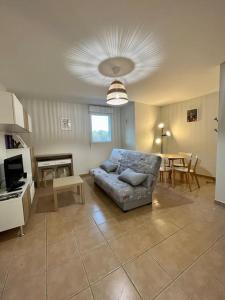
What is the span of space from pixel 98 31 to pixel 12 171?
236 centimetres

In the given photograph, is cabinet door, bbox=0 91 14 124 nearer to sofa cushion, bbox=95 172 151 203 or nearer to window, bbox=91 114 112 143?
sofa cushion, bbox=95 172 151 203

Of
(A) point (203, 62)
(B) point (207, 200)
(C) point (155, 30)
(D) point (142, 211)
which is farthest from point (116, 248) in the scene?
(A) point (203, 62)

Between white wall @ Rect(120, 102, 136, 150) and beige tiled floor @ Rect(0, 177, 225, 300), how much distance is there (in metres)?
2.76

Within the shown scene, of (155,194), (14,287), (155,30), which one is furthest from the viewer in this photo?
(155,194)

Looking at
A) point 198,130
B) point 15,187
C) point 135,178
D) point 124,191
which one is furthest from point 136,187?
point 198,130

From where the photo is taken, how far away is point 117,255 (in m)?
1.48

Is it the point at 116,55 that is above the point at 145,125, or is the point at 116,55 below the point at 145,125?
above

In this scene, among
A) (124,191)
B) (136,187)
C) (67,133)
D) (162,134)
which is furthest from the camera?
(162,134)

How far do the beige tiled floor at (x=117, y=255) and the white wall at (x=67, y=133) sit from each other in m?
2.24

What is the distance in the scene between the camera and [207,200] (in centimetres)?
265

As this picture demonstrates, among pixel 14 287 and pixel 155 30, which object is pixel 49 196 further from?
pixel 155 30

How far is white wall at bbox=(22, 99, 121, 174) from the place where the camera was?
12.9 feet

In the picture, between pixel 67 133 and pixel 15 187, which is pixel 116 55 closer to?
pixel 15 187

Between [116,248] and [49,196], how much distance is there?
2.18 m
